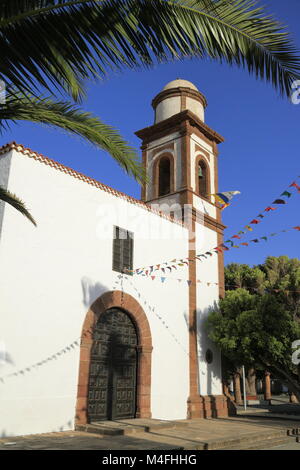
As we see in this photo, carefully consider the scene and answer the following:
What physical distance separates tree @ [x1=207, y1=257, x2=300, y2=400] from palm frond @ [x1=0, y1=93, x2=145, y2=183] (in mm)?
7854

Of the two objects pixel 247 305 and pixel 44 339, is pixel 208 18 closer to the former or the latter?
pixel 44 339

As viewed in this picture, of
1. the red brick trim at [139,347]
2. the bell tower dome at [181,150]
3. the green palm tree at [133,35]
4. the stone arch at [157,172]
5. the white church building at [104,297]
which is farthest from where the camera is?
the stone arch at [157,172]

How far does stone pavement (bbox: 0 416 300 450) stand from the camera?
24.1ft

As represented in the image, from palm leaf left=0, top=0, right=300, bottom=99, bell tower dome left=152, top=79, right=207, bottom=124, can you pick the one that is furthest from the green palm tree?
bell tower dome left=152, top=79, right=207, bottom=124

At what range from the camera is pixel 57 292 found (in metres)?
9.48

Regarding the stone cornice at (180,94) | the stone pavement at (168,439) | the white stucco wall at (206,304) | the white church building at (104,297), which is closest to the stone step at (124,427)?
the stone pavement at (168,439)

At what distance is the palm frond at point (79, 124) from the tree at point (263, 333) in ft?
25.8

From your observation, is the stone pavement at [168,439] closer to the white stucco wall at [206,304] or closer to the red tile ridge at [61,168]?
the white stucco wall at [206,304]

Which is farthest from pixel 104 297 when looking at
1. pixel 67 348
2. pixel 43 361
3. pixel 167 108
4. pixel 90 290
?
pixel 167 108

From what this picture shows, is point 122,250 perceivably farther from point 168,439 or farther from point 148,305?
point 168,439

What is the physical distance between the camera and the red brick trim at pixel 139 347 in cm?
951

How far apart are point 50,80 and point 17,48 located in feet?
1.24

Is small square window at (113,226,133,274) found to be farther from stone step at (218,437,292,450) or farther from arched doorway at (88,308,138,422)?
stone step at (218,437,292,450)
